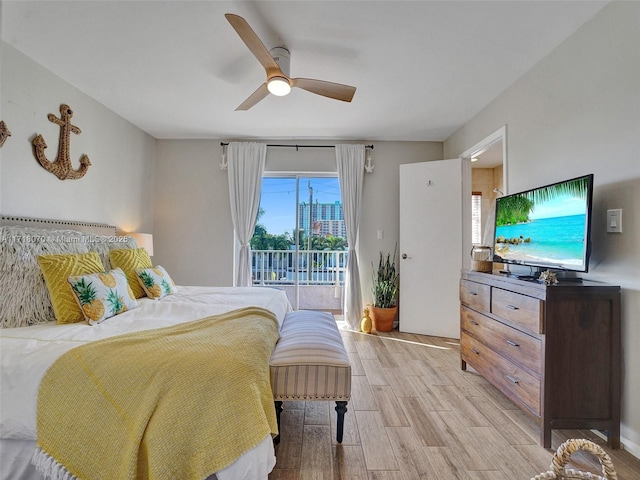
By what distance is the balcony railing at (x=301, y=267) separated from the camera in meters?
4.39

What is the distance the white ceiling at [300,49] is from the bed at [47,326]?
1366 mm

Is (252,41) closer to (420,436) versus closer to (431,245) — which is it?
(420,436)

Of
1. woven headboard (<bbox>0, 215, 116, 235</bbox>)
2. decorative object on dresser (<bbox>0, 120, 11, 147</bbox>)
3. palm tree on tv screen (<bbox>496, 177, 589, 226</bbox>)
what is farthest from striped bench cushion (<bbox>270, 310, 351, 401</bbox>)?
decorative object on dresser (<bbox>0, 120, 11, 147</bbox>)

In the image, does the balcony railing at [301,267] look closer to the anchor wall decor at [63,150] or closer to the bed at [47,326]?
the bed at [47,326]

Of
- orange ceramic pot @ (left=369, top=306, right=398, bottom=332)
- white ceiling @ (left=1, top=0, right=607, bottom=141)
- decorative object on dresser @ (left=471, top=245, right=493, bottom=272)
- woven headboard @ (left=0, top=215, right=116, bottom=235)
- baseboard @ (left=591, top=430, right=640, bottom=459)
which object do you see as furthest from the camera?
orange ceramic pot @ (left=369, top=306, right=398, bottom=332)

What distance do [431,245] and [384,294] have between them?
87 centimetres

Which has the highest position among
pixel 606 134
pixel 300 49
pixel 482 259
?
pixel 300 49

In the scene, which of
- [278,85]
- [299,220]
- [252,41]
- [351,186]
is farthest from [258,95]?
[299,220]

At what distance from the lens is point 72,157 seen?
2742 millimetres

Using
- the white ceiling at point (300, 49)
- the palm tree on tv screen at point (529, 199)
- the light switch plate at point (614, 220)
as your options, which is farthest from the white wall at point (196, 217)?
the light switch plate at point (614, 220)

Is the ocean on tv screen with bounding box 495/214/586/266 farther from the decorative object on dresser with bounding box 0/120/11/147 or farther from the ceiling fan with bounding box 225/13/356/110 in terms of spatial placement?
the decorative object on dresser with bounding box 0/120/11/147

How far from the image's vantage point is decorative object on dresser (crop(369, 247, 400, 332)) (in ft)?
12.6

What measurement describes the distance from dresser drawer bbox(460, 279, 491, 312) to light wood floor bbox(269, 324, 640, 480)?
634mm

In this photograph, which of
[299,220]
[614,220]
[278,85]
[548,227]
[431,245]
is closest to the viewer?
[614,220]
